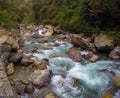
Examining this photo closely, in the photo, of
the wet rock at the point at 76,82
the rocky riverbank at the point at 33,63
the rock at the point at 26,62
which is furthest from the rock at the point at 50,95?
the rock at the point at 26,62

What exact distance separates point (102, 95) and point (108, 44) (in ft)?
18.8

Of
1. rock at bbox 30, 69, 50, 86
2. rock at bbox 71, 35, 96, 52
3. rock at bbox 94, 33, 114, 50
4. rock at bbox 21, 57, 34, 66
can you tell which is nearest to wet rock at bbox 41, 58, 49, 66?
rock at bbox 21, 57, 34, 66

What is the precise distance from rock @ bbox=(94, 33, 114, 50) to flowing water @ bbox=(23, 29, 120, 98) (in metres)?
1.20

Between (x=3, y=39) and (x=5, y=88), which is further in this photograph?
(x=3, y=39)

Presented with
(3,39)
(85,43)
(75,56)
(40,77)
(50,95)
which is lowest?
(85,43)

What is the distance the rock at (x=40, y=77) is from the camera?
10159mm

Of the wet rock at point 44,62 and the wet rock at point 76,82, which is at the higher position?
the wet rock at point 76,82

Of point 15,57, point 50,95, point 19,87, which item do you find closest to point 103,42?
point 15,57

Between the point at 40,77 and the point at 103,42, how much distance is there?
625 centimetres

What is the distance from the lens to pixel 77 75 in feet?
36.1

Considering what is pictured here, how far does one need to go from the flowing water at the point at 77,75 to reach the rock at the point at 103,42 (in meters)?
1.20

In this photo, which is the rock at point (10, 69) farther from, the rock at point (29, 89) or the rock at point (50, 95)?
the rock at point (50, 95)

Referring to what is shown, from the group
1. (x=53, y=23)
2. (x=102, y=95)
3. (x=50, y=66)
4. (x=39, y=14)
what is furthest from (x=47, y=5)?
(x=102, y=95)

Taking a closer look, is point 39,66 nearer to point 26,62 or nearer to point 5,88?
point 26,62
